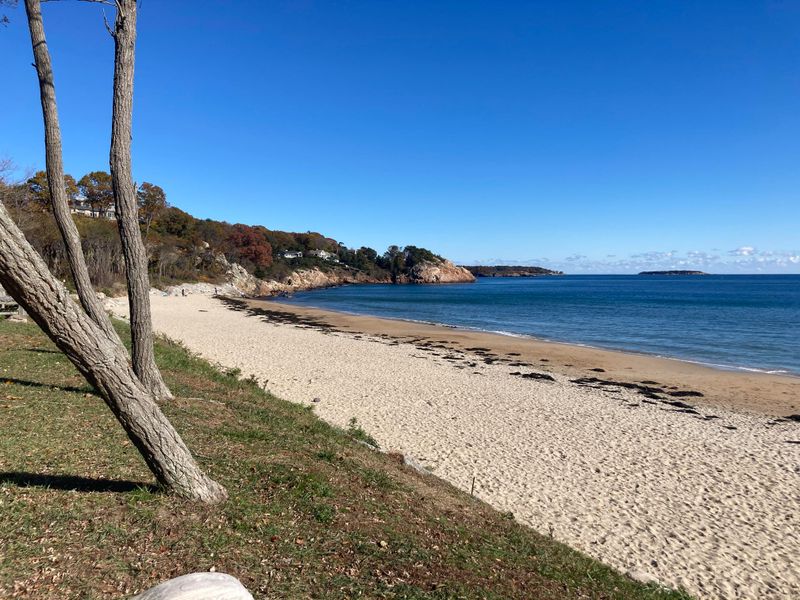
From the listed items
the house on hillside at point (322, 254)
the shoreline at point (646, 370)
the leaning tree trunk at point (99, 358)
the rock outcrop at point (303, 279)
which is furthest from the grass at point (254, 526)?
the house on hillside at point (322, 254)

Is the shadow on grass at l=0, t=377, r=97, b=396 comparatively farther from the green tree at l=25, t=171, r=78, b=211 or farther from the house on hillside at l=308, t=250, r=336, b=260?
the house on hillside at l=308, t=250, r=336, b=260

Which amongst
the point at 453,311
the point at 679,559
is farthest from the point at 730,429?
the point at 453,311

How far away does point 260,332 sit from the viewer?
29.7 m

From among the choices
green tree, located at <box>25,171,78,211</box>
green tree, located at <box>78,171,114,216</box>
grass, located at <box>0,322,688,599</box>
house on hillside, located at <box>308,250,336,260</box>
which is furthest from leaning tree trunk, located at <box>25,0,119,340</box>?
house on hillside, located at <box>308,250,336,260</box>

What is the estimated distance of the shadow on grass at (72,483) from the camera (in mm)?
4543

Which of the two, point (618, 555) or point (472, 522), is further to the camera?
point (618, 555)

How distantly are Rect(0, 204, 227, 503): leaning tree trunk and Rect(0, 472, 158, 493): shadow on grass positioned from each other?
0.51 metres

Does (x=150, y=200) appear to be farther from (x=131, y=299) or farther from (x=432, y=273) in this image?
(x=432, y=273)

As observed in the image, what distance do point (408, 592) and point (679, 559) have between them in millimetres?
4967

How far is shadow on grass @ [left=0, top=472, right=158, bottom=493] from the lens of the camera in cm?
454

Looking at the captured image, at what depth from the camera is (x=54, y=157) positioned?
698 cm

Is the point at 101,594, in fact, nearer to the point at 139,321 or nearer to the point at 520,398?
the point at 139,321

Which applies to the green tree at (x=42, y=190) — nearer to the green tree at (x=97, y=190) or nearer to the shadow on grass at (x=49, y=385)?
the green tree at (x=97, y=190)

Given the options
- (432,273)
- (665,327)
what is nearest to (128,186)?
(665,327)
